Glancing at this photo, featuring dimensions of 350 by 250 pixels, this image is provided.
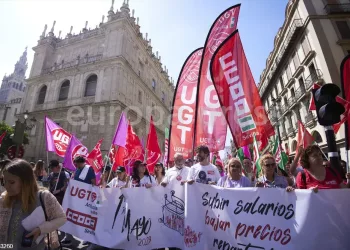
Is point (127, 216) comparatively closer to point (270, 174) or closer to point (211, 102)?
point (270, 174)

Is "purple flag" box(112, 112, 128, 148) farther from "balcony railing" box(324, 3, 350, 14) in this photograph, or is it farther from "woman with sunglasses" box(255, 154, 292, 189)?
"balcony railing" box(324, 3, 350, 14)

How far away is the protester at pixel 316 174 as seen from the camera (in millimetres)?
2654

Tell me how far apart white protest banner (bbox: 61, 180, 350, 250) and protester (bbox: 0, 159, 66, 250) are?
A: 6.74ft

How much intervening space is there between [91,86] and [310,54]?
2186cm

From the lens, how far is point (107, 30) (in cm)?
2438

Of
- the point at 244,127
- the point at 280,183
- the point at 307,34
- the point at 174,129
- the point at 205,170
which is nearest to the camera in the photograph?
the point at 280,183

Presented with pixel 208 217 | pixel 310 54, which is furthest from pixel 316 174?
pixel 310 54

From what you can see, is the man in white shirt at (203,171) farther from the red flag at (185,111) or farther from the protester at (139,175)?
the protester at (139,175)

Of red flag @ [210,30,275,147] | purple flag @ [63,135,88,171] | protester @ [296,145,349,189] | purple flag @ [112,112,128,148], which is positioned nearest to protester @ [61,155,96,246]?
purple flag @ [112,112,128,148]

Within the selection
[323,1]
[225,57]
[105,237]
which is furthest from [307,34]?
[105,237]

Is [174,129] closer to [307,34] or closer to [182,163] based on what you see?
[182,163]

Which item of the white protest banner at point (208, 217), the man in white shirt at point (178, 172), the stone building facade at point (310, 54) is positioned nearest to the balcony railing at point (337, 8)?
the stone building facade at point (310, 54)

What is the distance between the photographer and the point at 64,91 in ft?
80.7

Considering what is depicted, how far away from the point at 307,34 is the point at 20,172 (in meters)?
23.4
